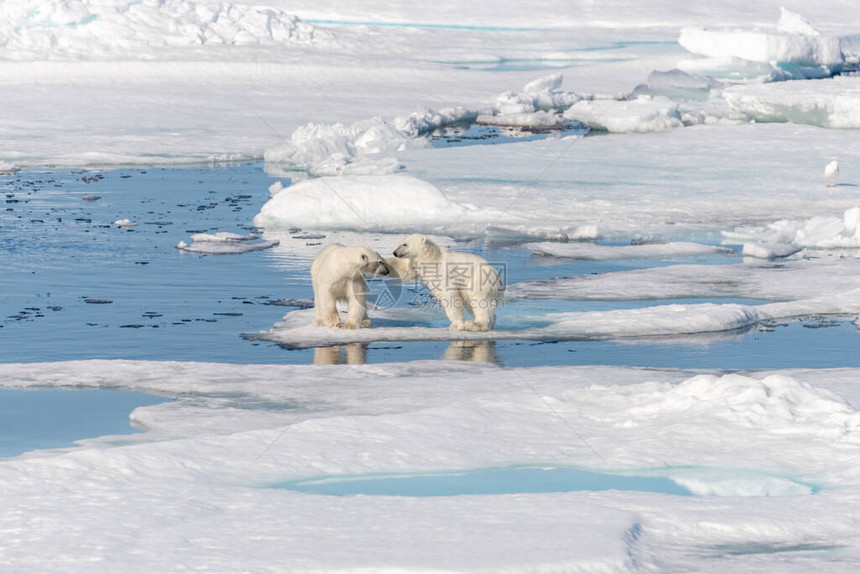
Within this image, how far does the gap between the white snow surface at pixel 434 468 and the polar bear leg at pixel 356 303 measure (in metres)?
1.17

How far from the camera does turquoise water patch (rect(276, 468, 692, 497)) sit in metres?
4.73

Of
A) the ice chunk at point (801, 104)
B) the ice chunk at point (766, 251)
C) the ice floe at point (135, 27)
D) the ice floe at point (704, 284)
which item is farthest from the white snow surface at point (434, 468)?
the ice floe at point (135, 27)

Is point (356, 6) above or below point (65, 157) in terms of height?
above

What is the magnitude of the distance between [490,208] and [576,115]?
1134 cm

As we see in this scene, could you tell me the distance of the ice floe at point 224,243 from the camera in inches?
460

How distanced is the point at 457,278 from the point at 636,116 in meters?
14.2

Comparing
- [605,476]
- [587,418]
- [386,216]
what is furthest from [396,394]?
[386,216]

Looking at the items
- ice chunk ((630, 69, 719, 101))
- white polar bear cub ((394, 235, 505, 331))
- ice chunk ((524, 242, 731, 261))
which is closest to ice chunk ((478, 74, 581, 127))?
ice chunk ((630, 69, 719, 101))

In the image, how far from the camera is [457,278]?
8156 millimetres

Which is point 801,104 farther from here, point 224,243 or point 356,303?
point 356,303

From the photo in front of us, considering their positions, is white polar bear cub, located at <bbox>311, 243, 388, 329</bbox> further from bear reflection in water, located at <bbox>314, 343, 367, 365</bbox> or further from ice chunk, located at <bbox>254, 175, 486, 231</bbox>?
ice chunk, located at <bbox>254, 175, 486, 231</bbox>

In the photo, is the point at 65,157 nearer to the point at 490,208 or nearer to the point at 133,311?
the point at 490,208

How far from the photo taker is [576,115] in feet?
79.5

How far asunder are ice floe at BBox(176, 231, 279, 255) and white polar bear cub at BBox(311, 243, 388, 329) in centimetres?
361
